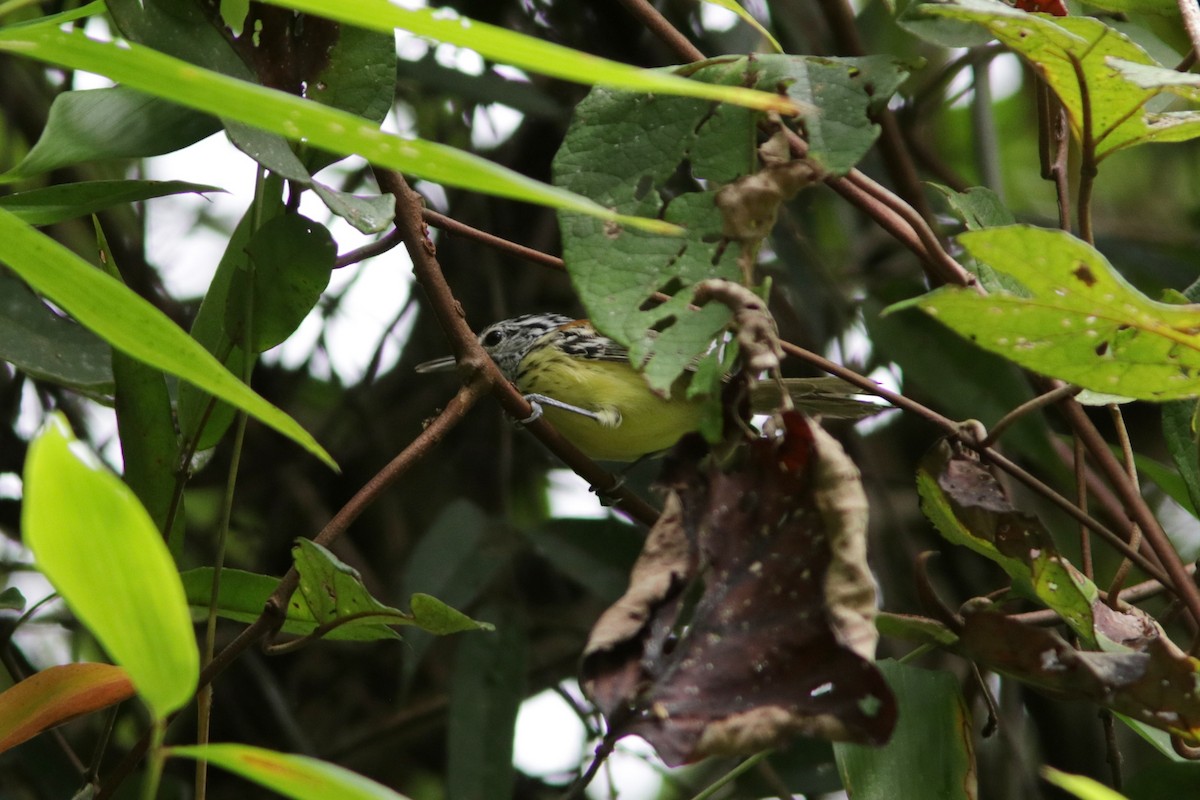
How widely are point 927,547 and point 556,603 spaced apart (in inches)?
50.8

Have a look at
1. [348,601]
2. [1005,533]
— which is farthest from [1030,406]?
[348,601]

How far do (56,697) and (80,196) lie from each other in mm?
756

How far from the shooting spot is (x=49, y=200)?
1916 millimetres

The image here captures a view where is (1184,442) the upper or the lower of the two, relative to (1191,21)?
lower

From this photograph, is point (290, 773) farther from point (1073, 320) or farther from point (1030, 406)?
point (1030, 406)

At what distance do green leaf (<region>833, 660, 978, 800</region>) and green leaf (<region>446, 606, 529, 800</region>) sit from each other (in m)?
1.24

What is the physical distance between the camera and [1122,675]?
1.46 meters

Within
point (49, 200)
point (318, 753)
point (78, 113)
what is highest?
point (78, 113)

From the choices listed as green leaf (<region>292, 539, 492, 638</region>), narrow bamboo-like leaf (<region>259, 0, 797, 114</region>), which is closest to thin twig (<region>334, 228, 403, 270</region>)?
green leaf (<region>292, 539, 492, 638</region>)

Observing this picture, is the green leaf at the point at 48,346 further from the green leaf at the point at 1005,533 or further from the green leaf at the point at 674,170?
the green leaf at the point at 1005,533

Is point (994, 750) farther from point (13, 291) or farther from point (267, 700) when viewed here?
point (13, 291)

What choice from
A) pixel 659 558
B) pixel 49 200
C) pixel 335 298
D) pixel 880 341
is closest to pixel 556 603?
pixel 335 298

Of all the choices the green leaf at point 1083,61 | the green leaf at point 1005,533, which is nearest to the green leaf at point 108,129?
the green leaf at point 1083,61

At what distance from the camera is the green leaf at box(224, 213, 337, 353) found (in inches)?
70.5
